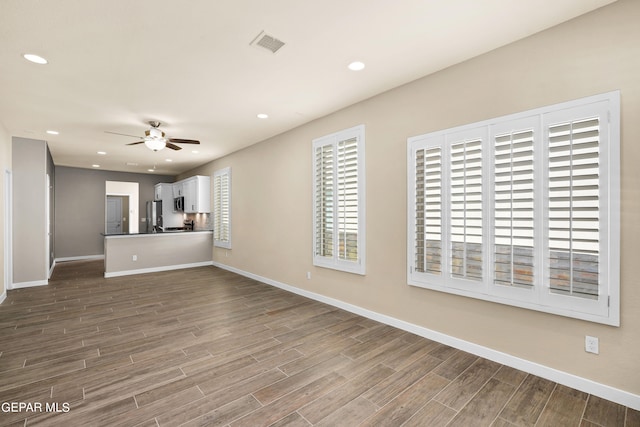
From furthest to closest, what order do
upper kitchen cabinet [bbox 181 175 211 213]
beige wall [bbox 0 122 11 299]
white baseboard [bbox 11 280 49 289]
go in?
upper kitchen cabinet [bbox 181 175 211 213] → white baseboard [bbox 11 280 49 289] → beige wall [bbox 0 122 11 299]

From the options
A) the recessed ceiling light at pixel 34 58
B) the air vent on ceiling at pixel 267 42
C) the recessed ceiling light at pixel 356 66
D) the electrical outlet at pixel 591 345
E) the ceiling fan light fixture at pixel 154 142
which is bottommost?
the electrical outlet at pixel 591 345

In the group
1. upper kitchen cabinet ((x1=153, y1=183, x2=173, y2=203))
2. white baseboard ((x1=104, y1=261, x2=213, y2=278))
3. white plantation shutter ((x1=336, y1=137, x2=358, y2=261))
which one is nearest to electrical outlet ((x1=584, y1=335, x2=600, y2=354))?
white plantation shutter ((x1=336, y1=137, x2=358, y2=261))

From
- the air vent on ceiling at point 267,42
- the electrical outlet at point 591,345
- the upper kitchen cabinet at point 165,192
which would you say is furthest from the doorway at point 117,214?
the electrical outlet at point 591,345

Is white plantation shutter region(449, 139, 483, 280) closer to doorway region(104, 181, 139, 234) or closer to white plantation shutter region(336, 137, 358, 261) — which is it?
white plantation shutter region(336, 137, 358, 261)

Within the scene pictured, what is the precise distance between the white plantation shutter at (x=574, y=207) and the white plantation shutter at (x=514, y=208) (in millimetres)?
146

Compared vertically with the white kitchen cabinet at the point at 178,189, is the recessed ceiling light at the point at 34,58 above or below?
above

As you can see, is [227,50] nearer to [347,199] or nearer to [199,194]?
[347,199]

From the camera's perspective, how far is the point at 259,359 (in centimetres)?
283

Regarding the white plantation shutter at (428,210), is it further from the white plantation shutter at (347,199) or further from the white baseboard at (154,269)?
the white baseboard at (154,269)

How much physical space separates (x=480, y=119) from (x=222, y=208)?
614 centimetres

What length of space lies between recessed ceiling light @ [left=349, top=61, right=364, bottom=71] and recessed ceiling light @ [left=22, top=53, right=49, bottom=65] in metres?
2.90

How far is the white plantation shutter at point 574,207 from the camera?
2217 millimetres

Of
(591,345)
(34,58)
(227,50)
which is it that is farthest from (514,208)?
(34,58)

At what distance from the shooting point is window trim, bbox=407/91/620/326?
2131mm
